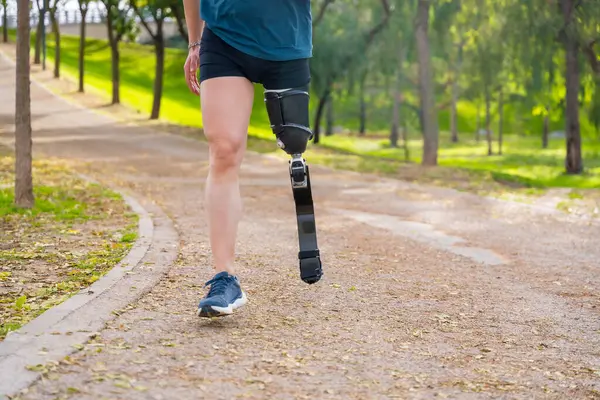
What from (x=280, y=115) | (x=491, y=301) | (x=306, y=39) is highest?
(x=306, y=39)

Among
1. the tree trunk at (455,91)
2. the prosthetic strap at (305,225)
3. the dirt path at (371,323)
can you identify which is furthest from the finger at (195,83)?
the tree trunk at (455,91)

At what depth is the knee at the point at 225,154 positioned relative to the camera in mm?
4465

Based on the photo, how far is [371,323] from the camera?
4.77 meters

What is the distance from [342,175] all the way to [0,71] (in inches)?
1327

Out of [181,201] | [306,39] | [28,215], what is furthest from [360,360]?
[181,201]

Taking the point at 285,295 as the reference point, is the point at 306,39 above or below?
above

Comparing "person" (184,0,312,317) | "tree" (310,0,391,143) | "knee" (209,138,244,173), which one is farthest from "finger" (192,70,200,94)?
"tree" (310,0,391,143)

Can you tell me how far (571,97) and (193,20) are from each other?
22295 mm

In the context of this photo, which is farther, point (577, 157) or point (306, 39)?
point (577, 157)

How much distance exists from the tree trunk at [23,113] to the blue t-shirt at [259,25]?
19.9 feet

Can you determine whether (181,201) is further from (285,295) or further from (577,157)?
(577,157)

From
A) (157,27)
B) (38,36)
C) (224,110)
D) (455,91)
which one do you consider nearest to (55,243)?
(224,110)

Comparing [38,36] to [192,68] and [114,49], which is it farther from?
[192,68]

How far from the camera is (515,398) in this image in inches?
140
